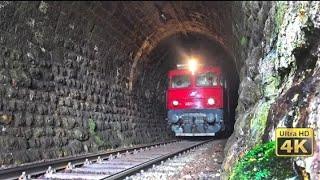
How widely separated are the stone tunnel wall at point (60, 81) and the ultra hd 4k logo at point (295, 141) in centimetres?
624

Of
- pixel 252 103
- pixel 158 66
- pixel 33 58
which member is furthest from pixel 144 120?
pixel 252 103

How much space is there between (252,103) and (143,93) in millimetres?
10410

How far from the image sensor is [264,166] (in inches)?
169

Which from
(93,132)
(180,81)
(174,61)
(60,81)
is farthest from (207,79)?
(60,81)

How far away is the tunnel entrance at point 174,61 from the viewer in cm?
1812

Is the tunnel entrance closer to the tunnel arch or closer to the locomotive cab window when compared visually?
the tunnel arch

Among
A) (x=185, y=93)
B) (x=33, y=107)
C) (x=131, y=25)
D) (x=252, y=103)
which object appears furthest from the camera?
(x=185, y=93)

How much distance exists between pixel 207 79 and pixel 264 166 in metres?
13.3

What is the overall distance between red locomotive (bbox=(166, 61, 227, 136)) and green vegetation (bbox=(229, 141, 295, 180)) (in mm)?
12267

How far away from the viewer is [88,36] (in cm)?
1245

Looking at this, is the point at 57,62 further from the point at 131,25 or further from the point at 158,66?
the point at 158,66

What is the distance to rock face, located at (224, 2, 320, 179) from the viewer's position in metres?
4.28

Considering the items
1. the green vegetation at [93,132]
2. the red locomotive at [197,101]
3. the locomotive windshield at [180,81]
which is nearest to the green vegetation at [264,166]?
the green vegetation at [93,132]

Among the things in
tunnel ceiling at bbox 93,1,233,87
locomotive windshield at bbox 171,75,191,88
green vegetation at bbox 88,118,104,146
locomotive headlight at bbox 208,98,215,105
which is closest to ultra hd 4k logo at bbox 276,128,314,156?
tunnel ceiling at bbox 93,1,233,87
